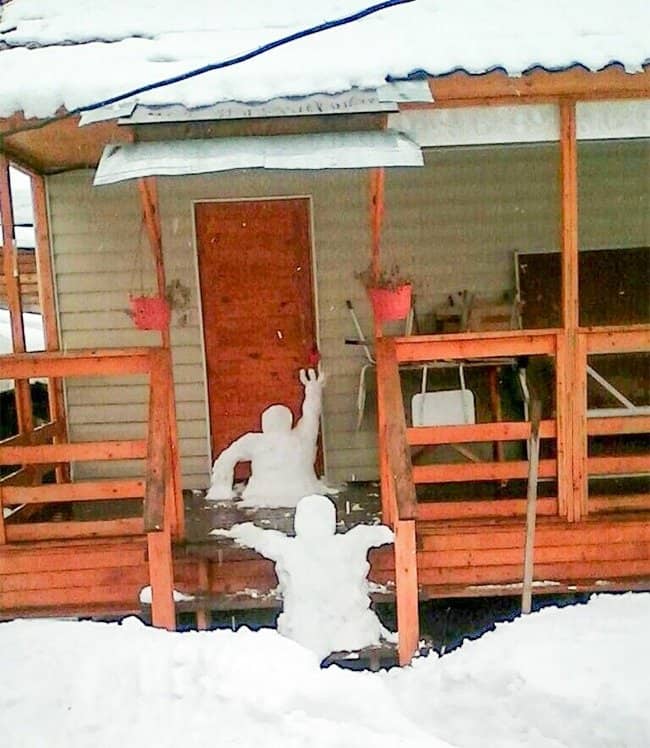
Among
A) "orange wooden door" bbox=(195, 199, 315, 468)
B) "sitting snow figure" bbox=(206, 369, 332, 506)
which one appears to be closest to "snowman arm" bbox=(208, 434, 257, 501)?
"sitting snow figure" bbox=(206, 369, 332, 506)

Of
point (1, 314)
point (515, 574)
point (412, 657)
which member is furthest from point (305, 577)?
point (1, 314)

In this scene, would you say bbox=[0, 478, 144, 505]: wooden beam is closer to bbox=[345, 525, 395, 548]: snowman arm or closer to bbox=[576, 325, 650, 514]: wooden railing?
bbox=[345, 525, 395, 548]: snowman arm

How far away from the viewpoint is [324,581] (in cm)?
457

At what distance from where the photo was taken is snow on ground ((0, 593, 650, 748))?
3131 millimetres

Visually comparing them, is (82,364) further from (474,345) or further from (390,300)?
(474,345)

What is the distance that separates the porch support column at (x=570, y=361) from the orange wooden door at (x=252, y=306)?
2.48 meters

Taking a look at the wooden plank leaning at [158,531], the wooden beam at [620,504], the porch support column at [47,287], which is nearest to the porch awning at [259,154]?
the wooden plank leaning at [158,531]

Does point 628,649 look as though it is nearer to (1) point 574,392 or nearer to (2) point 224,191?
(1) point 574,392

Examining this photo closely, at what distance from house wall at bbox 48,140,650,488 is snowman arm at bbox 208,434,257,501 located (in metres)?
0.65

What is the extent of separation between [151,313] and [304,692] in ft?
9.19

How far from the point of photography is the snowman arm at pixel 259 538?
15.5 ft

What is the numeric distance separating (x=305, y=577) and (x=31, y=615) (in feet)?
→ 5.15

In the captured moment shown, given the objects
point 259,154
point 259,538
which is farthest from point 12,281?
point 259,538

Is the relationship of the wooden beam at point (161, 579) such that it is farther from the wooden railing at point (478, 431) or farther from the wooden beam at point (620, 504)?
the wooden beam at point (620, 504)
